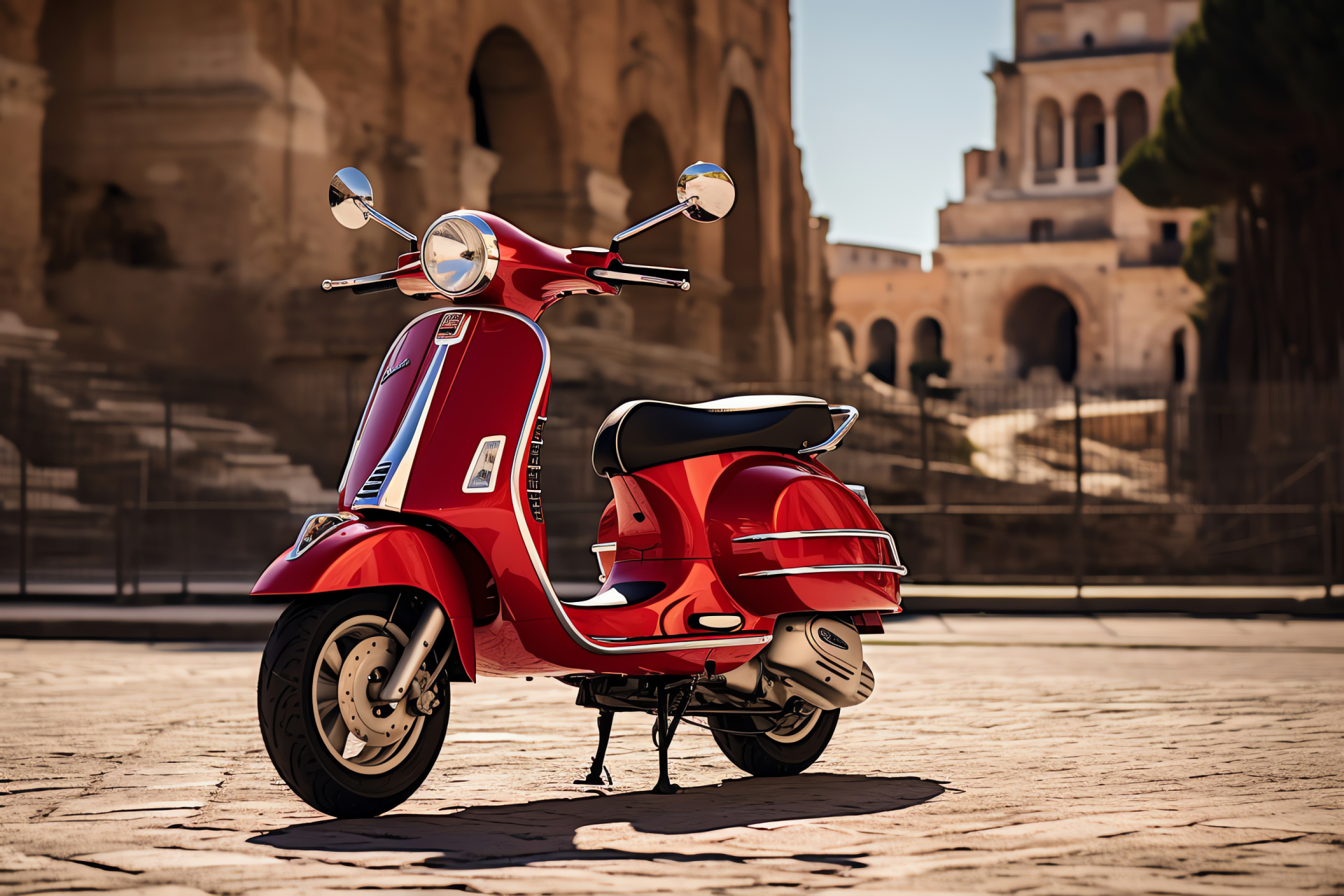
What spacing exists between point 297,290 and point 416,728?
624 inches

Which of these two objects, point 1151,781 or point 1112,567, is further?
point 1112,567

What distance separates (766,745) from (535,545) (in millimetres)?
1188

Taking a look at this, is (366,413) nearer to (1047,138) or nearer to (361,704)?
(361,704)

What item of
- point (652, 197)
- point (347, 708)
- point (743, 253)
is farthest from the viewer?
point (743, 253)

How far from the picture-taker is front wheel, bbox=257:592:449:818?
4328 mm

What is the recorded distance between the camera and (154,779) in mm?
5336

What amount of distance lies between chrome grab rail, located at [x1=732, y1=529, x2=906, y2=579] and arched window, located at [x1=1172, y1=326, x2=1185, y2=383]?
6848 centimetres

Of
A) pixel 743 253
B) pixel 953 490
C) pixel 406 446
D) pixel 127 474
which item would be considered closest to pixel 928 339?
pixel 743 253

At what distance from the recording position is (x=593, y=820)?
455cm

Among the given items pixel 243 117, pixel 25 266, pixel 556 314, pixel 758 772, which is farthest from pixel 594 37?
pixel 758 772

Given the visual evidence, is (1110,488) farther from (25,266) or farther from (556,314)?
(25,266)

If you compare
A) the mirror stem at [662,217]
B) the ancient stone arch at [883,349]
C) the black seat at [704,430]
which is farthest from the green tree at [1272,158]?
the ancient stone arch at [883,349]

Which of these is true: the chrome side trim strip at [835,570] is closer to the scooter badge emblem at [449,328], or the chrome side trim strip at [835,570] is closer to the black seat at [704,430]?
the black seat at [704,430]

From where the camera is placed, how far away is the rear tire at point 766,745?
5445 millimetres
